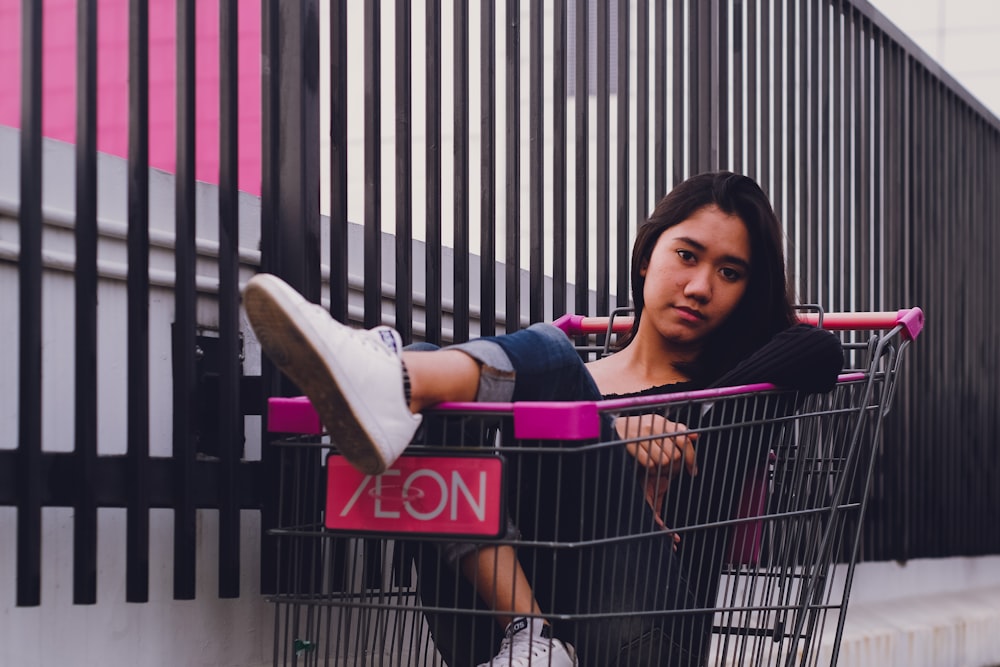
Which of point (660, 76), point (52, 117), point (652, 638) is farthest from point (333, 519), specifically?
point (52, 117)

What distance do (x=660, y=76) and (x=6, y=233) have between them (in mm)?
2332

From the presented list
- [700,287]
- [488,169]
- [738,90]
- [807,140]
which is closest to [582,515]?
[700,287]

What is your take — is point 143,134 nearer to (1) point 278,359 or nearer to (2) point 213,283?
(2) point 213,283

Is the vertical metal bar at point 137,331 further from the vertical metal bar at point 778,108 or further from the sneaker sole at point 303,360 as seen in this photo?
the vertical metal bar at point 778,108

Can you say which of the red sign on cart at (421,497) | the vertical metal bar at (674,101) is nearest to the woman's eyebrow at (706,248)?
the red sign on cart at (421,497)

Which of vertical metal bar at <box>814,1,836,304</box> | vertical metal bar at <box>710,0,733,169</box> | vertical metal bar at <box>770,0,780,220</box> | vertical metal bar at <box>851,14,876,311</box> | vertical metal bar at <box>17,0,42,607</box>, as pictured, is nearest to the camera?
vertical metal bar at <box>17,0,42,607</box>

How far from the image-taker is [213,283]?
244 centimetres

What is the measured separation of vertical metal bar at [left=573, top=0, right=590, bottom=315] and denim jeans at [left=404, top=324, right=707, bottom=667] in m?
1.46

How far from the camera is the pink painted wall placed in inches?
185

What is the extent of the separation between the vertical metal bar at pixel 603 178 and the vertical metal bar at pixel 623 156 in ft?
0.30

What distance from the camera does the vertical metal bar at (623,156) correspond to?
372cm

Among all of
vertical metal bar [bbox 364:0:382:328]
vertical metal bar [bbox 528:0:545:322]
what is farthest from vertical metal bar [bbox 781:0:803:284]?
vertical metal bar [bbox 364:0:382:328]

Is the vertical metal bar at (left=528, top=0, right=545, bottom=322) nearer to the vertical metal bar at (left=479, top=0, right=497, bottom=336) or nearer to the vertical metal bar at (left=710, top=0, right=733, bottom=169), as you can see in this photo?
the vertical metal bar at (left=479, top=0, right=497, bottom=336)

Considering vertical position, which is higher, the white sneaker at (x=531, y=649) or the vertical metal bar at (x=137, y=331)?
the vertical metal bar at (x=137, y=331)
